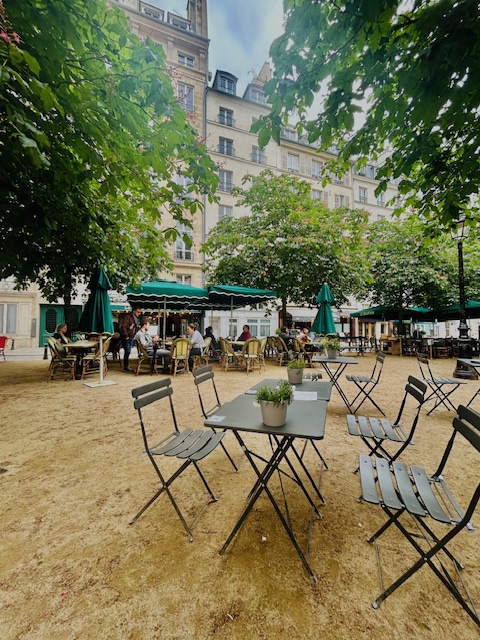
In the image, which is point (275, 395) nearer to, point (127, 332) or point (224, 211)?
point (127, 332)

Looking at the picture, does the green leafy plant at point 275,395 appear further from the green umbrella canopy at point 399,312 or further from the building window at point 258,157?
the building window at point 258,157

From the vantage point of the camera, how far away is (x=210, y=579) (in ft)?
5.58

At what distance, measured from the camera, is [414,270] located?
48.4 feet

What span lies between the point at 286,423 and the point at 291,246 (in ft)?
35.9

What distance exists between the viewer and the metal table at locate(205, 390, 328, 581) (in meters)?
1.82

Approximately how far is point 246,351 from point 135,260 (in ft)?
16.0

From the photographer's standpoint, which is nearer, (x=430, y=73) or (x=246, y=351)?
(x=430, y=73)

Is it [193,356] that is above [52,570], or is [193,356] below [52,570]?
above

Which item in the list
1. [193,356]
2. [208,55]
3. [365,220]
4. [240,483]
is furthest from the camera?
[208,55]

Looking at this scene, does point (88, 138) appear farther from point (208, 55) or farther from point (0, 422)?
point (208, 55)

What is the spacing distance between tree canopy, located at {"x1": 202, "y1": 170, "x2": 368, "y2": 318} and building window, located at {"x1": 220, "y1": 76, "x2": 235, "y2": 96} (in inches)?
604

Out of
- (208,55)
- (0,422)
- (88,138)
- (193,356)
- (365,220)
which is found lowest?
(0,422)

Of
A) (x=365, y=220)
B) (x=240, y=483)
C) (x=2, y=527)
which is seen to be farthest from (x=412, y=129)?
(x=365, y=220)

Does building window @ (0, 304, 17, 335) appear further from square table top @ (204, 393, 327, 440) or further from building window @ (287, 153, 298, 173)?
building window @ (287, 153, 298, 173)
